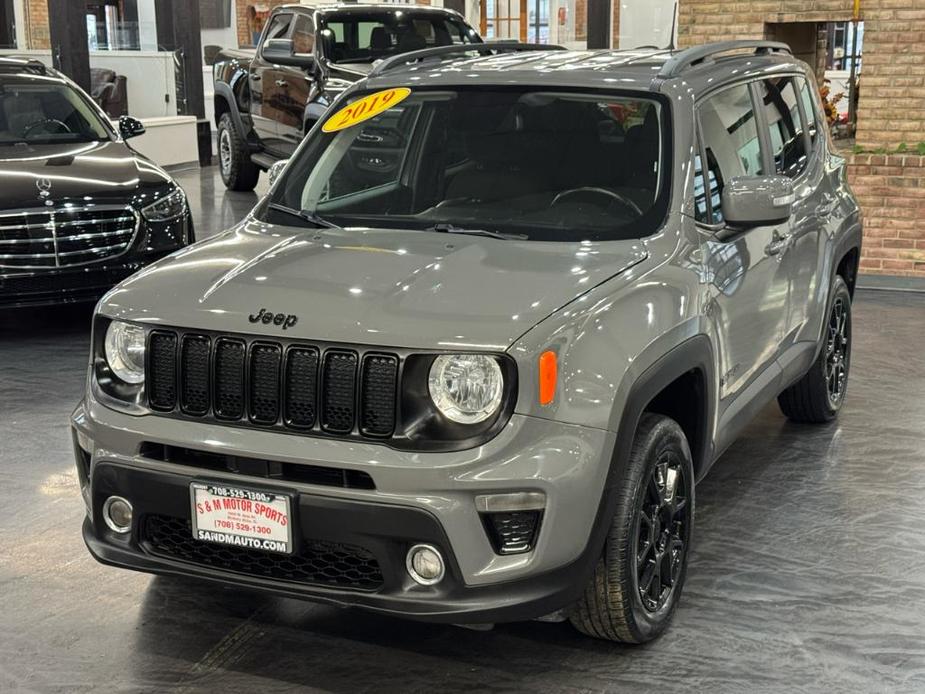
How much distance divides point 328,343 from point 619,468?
0.79 metres

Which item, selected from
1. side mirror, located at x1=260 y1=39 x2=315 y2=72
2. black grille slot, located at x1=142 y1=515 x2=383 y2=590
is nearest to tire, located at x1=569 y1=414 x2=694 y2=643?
black grille slot, located at x1=142 y1=515 x2=383 y2=590

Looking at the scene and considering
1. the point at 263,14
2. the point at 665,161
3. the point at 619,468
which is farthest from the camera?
the point at 263,14

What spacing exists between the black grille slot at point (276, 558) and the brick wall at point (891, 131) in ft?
23.0

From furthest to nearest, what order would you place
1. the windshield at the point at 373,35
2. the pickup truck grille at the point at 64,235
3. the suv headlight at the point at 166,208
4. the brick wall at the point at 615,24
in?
the brick wall at the point at 615,24 → the windshield at the point at 373,35 → the suv headlight at the point at 166,208 → the pickup truck grille at the point at 64,235

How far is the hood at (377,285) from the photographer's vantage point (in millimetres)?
3084

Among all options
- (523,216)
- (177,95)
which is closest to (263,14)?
(177,95)

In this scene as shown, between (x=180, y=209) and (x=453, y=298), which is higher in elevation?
(x=453, y=298)

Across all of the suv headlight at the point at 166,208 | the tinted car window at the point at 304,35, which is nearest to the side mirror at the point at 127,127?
the suv headlight at the point at 166,208

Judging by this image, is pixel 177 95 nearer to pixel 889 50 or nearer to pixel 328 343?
pixel 889 50

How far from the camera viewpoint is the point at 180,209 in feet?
24.8

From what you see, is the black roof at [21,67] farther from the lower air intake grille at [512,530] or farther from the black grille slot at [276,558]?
the lower air intake grille at [512,530]

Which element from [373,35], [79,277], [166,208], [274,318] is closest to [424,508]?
[274,318]

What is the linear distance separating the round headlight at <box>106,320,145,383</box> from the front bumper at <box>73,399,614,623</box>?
0.73 ft

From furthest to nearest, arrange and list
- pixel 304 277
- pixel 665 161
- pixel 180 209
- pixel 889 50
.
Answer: pixel 889 50 → pixel 180 209 → pixel 665 161 → pixel 304 277
